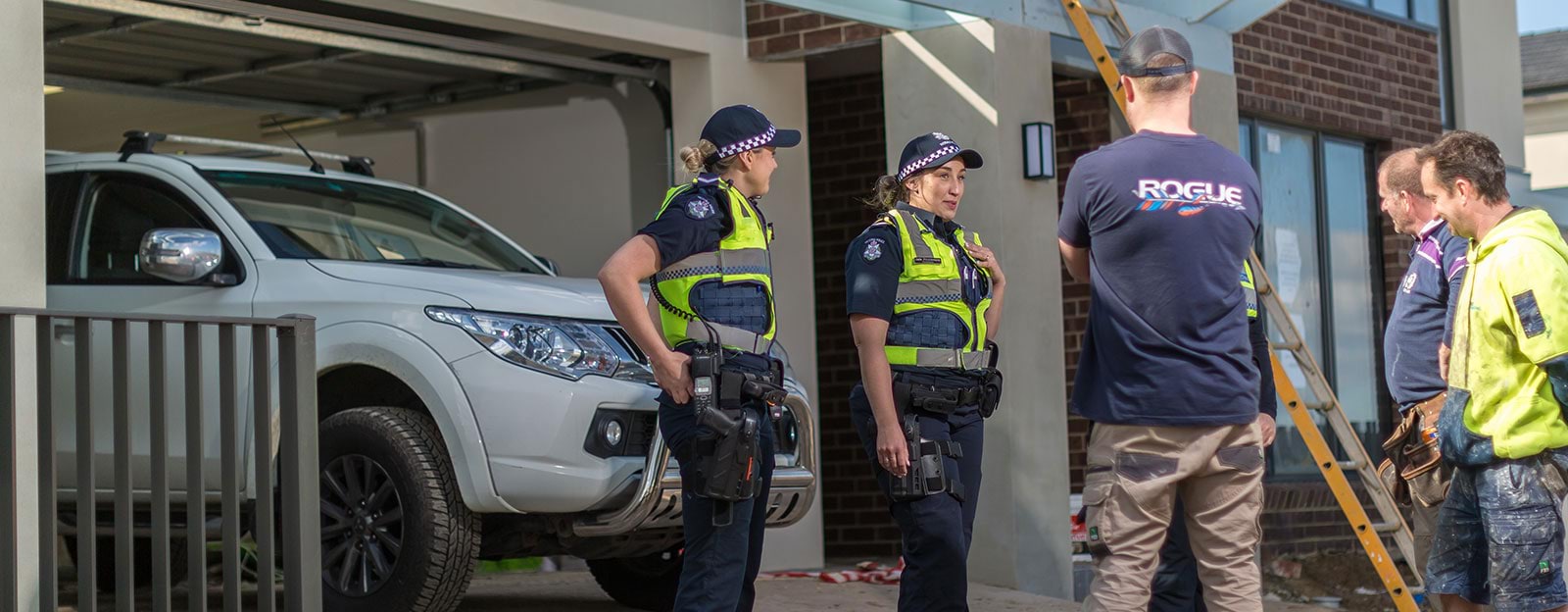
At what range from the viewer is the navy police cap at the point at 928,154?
19.6ft

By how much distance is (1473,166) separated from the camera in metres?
5.60

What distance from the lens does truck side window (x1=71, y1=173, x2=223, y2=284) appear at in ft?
24.3

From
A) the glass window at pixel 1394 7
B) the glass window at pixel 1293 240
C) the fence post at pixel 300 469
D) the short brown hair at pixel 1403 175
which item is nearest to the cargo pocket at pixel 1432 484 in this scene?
the short brown hair at pixel 1403 175

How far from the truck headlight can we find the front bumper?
0.38 m

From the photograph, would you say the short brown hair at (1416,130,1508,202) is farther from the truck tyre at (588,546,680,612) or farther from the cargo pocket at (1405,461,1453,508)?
the truck tyre at (588,546,680,612)

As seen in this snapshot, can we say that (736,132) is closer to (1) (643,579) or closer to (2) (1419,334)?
(2) (1419,334)

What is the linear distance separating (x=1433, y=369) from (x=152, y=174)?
488 cm

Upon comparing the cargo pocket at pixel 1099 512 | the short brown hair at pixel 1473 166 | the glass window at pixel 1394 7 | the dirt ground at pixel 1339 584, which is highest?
the glass window at pixel 1394 7

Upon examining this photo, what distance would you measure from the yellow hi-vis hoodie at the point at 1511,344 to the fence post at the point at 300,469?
336 cm

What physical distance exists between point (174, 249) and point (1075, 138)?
219 inches

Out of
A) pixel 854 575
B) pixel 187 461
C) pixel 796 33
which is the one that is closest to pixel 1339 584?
pixel 854 575

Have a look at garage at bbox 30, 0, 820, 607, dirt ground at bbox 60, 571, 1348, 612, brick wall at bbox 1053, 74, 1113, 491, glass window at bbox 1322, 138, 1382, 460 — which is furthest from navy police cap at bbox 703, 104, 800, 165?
glass window at bbox 1322, 138, 1382, 460

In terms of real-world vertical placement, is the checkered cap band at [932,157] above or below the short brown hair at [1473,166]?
above

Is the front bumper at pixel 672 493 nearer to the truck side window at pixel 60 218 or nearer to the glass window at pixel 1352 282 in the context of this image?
the truck side window at pixel 60 218
